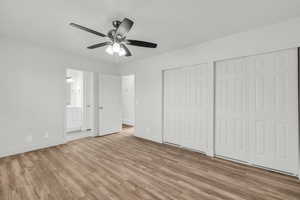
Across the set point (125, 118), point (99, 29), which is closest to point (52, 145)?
point (99, 29)

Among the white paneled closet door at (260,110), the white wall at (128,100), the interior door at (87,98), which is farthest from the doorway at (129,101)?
the white paneled closet door at (260,110)

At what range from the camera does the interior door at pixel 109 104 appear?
4.91 m

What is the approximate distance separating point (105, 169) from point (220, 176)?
194 cm

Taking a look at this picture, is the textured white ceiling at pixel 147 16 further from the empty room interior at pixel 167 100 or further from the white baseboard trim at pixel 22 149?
the white baseboard trim at pixel 22 149

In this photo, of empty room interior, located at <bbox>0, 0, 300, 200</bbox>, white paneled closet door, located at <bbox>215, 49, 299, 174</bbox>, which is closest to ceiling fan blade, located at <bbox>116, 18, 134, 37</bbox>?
empty room interior, located at <bbox>0, 0, 300, 200</bbox>

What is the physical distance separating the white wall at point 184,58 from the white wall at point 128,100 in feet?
5.10

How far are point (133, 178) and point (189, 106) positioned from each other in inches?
82.6

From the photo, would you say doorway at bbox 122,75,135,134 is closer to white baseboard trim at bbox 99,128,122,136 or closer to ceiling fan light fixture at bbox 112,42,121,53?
white baseboard trim at bbox 99,128,122,136

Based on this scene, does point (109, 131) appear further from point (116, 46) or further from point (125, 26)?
point (125, 26)

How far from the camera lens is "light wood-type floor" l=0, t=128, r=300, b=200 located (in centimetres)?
194

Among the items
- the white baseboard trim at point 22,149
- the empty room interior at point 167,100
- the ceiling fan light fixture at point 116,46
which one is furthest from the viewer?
the white baseboard trim at point 22,149

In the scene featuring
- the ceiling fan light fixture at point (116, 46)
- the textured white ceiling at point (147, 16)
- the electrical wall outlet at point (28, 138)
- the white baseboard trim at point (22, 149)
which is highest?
the textured white ceiling at point (147, 16)

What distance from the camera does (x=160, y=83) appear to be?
421 centimetres

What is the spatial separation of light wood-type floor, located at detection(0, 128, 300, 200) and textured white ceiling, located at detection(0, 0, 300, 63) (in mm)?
2513
